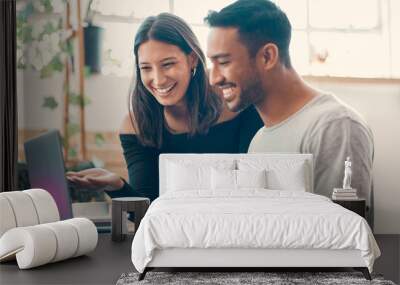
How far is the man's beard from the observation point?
24.6 ft

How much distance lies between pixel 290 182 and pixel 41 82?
303 centimetres

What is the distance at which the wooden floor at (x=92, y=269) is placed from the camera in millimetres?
4953

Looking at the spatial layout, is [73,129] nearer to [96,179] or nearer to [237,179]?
[96,179]

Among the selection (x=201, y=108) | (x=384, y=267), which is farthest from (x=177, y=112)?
(x=384, y=267)

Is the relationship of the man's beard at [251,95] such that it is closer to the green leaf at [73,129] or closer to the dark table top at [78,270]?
the green leaf at [73,129]

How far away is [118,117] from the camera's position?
759 centimetres

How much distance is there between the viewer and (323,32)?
7.58m

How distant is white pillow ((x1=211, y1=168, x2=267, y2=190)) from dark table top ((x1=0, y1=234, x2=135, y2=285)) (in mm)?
Result: 1122

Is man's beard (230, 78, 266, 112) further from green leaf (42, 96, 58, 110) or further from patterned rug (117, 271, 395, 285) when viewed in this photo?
patterned rug (117, 271, 395, 285)

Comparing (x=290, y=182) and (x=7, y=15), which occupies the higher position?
(x=7, y=15)

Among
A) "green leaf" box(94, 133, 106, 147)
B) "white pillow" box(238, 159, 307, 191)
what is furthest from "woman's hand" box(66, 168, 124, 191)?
"white pillow" box(238, 159, 307, 191)

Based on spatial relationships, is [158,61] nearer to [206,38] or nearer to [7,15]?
[206,38]

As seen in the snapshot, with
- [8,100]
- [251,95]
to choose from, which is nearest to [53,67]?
[8,100]

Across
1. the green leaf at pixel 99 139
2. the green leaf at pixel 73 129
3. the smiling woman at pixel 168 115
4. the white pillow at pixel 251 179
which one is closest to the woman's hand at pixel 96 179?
the smiling woman at pixel 168 115
